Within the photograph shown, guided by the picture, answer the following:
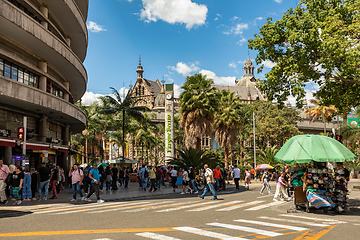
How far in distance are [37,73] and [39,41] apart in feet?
11.4

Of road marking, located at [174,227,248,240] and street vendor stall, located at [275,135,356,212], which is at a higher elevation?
street vendor stall, located at [275,135,356,212]

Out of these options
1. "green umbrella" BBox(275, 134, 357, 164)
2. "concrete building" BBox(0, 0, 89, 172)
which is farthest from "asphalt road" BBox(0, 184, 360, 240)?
"concrete building" BBox(0, 0, 89, 172)

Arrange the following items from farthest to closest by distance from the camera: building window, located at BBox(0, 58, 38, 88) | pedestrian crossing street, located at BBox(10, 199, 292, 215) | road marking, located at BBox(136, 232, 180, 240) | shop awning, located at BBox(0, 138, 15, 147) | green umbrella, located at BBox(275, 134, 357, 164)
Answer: building window, located at BBox(0, 58, 38, 88) < shop awning, located at BBox(0, 138, 15, 147) < pedestrian crossing street, located at BBox(10, 199, 292, 215) < green umbrella, located at BBox(275, 134, 357, 164) < road marking, located at BBox(136, 232, 180, 240)

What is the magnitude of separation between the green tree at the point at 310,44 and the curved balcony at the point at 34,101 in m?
12.2

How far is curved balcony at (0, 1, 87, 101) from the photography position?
700 inches

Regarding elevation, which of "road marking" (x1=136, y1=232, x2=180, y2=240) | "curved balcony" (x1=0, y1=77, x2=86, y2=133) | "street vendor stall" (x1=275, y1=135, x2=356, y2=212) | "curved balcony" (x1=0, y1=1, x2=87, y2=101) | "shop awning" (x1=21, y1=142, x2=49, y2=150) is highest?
"curved balcony" (x1=0, y1=1, x2=87, y2=101)

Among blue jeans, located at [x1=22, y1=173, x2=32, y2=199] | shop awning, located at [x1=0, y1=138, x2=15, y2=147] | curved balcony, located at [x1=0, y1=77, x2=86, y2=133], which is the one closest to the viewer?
blue jeans, located at [x1=22, y1=173, x2=32, y2=199]

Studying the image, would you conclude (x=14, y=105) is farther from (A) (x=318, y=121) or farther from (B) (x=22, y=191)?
(A) (x=318, y=121)

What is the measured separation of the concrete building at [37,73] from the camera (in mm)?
19109

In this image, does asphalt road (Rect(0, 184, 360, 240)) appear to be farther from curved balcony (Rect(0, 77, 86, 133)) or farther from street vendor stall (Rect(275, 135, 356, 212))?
curved balcony (Rect(0, 77, 86, 133))

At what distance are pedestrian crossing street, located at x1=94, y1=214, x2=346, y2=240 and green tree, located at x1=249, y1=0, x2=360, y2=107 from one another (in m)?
5.92

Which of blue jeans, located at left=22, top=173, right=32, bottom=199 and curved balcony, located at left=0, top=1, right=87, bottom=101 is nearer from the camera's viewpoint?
blue jeans, located at left=22, top=173, right=32, bottom=199

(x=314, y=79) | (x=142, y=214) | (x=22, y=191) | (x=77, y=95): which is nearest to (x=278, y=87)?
(x=314, y=79)

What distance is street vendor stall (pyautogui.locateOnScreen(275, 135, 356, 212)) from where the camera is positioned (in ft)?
38.7
